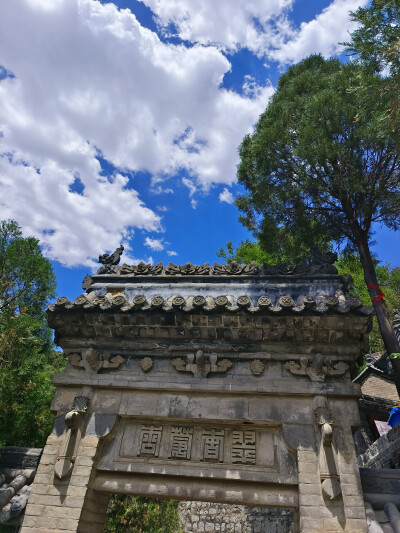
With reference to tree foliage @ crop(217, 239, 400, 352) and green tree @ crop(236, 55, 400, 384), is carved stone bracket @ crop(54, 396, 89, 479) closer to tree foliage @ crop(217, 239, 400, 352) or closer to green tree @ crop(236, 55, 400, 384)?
green tree @ crop(236, 55, 400, 384)

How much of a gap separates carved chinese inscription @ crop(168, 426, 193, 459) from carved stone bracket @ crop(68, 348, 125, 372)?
160 cm

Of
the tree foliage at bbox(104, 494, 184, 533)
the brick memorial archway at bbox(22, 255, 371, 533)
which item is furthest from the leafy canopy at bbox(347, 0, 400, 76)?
the tree foliage at bbox(104, 494, 184, 533)

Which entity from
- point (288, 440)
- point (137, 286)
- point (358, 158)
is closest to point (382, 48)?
point (358, 158)

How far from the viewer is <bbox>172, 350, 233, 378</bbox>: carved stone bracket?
6465 mm

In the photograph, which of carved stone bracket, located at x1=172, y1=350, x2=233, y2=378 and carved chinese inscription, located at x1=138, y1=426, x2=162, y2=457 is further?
carved stone bracket, located at x1=172, y1=350, x2=233, y2=378

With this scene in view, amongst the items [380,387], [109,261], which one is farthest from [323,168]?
[380,387]

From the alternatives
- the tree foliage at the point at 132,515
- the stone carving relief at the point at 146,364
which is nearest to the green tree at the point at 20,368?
the tree foliage at the point at 132,515

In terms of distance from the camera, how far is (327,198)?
11508mm

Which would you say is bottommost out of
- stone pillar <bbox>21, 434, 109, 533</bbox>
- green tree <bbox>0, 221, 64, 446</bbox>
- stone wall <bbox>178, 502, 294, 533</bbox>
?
stone pillar <bbox>21, 434, 109, 533</bbox>

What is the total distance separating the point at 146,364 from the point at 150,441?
1.29 metres

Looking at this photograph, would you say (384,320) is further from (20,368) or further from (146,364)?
(20,368)

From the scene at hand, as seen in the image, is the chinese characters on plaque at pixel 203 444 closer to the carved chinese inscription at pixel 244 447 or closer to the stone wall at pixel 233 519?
the carved chinese inscription at pixel 244 447

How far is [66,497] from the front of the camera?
579cm

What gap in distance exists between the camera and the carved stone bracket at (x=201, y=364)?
21.2 ft
